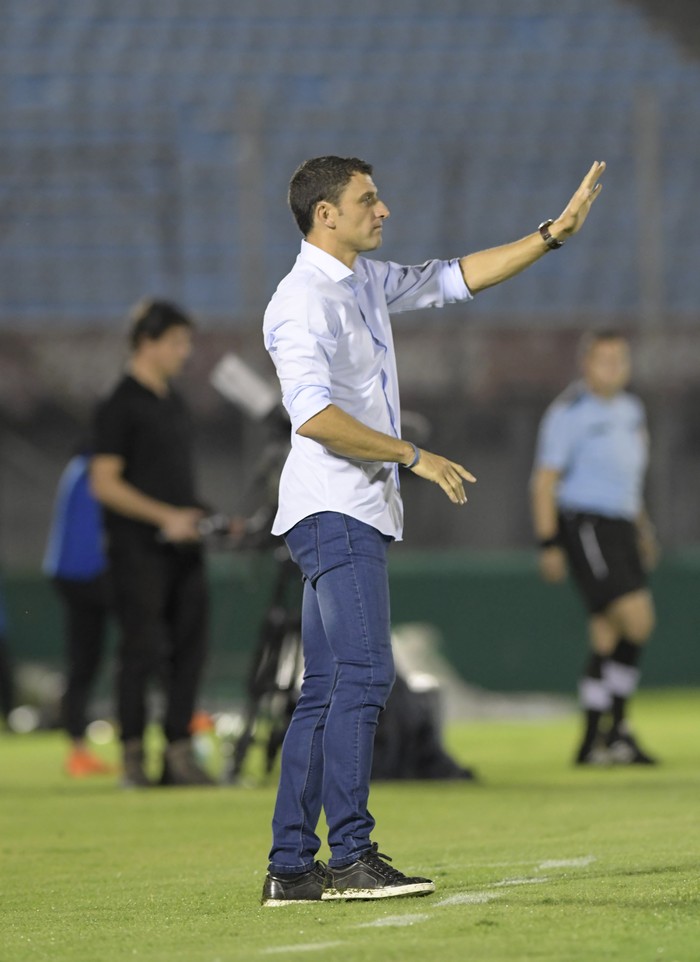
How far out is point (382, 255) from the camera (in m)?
14.9

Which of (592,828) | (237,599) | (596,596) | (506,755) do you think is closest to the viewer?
(592,828)

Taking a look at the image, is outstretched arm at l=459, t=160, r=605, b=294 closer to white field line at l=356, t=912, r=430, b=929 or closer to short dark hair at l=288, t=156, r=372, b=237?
short dark hair at l=288, t=156, r=372, b=237

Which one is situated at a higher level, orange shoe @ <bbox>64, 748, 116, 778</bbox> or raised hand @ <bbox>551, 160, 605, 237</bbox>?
raised hand @ <bbox>551, 160, 605, 237</bbox>

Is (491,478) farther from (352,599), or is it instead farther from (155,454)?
(352,599)

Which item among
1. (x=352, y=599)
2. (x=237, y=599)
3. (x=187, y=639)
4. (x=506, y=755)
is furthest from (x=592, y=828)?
(x=237, y=599)

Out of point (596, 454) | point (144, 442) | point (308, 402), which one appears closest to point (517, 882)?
point (308, 402)

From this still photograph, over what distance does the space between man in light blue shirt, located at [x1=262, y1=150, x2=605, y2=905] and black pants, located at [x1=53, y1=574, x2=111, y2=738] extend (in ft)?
16.4

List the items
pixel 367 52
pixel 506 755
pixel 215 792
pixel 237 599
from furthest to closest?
pixel 367 52 → pixel 237 599 → pixel 506 755 → pixel 215 792

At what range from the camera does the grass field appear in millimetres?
3875

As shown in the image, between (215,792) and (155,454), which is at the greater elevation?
(155,454)

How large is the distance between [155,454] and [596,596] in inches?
82.8

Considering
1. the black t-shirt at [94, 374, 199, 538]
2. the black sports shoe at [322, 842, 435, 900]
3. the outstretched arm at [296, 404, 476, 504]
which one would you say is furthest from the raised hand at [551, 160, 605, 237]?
the black t-shirt at [94, 374, 199, 538]

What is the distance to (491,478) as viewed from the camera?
568 inches

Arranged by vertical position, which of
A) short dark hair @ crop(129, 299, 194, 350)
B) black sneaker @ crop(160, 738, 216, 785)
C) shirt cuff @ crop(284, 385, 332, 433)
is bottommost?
black sneaker @ crop(160, 738, 216, 785)
